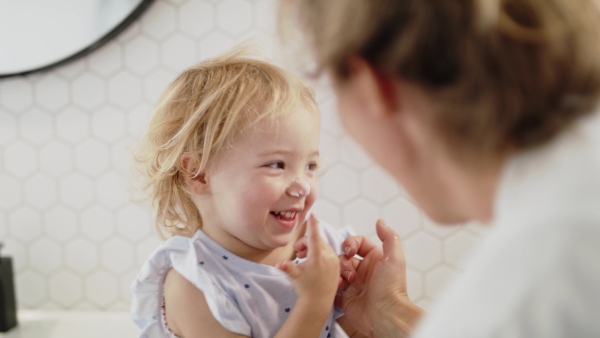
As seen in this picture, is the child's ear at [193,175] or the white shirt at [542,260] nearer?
the white shirt at [542,260]

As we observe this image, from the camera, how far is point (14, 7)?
1.64 metres

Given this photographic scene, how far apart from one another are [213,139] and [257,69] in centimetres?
14

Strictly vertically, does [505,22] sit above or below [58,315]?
above

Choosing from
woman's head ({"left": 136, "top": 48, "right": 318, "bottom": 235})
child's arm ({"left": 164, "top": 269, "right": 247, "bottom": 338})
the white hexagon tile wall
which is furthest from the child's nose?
the white hexagon tile wall

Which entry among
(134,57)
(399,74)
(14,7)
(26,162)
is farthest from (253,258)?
(14,7)

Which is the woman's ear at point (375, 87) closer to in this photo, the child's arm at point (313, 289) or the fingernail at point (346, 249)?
the child's arm at point (313, 289)

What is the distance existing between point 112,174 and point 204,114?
28.8 inches

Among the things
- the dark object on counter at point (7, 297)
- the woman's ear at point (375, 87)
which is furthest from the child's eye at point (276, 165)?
the dark object on counter at point (7, 297)

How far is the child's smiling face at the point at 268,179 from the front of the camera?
100 cm

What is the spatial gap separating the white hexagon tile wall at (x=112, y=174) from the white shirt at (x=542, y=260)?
1104mm

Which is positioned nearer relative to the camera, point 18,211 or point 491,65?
point 491,65

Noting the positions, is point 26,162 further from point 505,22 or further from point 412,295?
point 505,22

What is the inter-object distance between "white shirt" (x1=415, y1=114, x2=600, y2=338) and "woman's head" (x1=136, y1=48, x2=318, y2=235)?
0.59m

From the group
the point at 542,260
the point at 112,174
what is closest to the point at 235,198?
the point at 542,260
